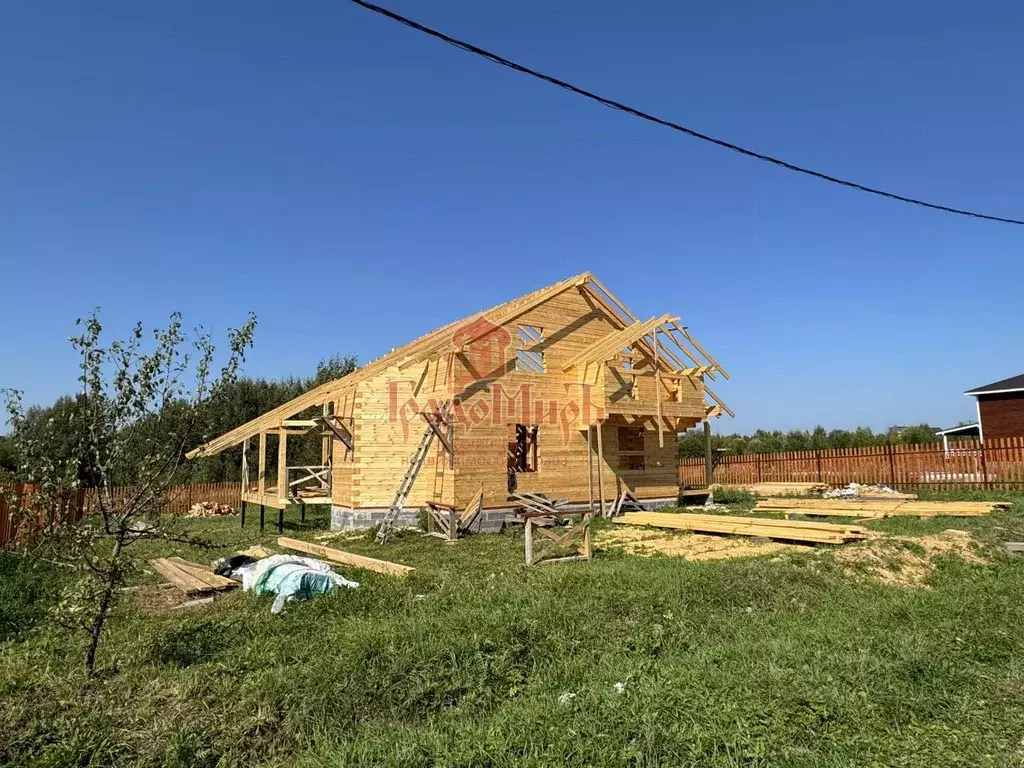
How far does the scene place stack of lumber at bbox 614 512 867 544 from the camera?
12570 mm

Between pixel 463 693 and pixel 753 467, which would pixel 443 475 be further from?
pixel 753 467

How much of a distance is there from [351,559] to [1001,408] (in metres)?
35.6

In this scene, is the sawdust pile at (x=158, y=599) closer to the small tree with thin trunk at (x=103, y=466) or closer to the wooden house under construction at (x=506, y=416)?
the small tree with thin trunk at (x=103, y=466)

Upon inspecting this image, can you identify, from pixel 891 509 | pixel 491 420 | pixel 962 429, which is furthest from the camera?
pixel 962 429

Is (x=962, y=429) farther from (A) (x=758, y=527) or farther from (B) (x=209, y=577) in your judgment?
(B) (x=209, y=577)

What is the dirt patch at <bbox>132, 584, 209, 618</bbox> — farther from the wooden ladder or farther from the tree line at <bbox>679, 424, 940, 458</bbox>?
the tree line at <bbox>679, 424, 940, 458</bbox>

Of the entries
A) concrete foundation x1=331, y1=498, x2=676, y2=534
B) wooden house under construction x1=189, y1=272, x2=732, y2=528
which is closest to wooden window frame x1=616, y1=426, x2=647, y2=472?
wooden house under construction x1=189, y1=272, x2=732, y2=528

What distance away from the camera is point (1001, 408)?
32938 millimetres

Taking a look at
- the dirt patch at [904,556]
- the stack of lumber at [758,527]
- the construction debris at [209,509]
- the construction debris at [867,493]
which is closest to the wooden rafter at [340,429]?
the stack of lumber at [758,527]

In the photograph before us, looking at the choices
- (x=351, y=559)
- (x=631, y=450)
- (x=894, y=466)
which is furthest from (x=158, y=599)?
(x=894, y=466)

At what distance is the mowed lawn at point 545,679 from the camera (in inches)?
172

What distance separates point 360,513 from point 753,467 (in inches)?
861

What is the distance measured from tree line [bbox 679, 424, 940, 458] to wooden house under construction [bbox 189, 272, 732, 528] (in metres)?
19.3

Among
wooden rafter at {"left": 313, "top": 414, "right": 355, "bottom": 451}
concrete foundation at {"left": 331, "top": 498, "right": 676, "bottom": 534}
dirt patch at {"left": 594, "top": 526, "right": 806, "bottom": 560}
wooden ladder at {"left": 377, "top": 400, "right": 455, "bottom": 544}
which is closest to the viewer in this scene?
dirt patch at {"left": 594, "top": 526, "right": 806, "bottom": 560}
